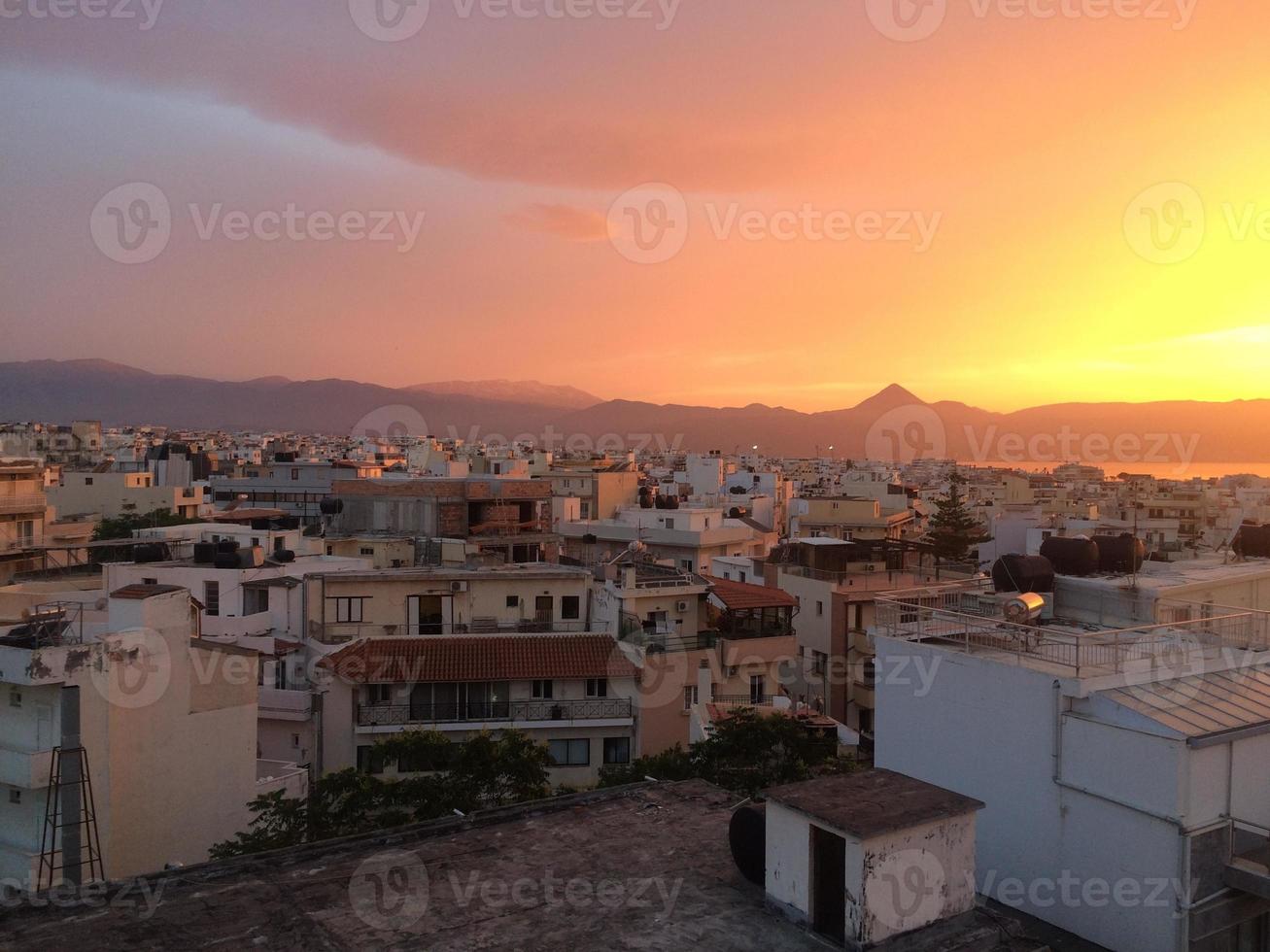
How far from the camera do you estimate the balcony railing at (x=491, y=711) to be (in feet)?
64.1

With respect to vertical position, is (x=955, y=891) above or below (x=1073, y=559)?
below

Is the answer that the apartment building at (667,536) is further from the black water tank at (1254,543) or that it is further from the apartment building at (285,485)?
the black water tank at (1254,543)

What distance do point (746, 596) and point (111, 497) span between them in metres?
36.9

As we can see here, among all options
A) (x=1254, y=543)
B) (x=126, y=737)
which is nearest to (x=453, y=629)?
(x=126, y=737)

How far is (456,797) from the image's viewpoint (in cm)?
1377

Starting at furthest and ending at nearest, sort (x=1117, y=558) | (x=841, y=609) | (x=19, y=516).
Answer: (x=19, y=516) → (x=841, y=609) → (x=1117, y=558)

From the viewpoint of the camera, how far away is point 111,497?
156ft

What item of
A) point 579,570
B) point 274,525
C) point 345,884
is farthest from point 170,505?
point 345,884

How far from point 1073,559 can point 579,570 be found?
13.0 m

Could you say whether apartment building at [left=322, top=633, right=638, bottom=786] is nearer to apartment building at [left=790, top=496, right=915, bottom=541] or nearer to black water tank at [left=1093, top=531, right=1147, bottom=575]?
black water tank at [left=1093, top=531, right=1147, bottom=575]

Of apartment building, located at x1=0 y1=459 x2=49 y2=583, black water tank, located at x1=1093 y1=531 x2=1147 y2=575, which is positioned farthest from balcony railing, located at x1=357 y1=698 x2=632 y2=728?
apartment building, located at x1=0 y1=459 x2=49 y2=583

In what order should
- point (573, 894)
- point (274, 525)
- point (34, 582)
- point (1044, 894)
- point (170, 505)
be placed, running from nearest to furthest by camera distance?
point (573, 894), point (1044, 894), point (34, 582), point (274, 525), point (170, 505)

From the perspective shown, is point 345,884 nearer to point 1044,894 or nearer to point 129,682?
point 1044,894

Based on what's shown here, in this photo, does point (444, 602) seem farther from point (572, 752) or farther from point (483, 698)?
point (572, 752)
